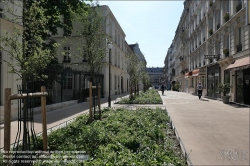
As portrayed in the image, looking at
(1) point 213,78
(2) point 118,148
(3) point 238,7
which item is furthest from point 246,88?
(2) point 118,148

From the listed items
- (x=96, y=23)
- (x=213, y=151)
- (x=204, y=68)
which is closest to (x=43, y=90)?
(x=213, y=151)

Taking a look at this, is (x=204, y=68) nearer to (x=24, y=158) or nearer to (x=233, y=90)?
(x=233, y=90)

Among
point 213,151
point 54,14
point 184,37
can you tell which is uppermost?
point 184,37

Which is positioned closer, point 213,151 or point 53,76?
point 213,151

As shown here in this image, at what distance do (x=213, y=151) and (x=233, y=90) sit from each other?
1442 cm

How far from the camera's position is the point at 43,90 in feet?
13.3

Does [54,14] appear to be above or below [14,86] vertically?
above

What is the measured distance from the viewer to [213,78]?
893 inches

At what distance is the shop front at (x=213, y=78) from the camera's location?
2044cm

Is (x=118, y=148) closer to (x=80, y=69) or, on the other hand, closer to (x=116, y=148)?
(x=116, y=148)

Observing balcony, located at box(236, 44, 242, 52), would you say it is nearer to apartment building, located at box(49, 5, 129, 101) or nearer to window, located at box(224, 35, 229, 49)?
window, located at box(224, 35, 229, 49)

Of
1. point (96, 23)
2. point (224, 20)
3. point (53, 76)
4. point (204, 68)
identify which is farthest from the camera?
point (204, 68)

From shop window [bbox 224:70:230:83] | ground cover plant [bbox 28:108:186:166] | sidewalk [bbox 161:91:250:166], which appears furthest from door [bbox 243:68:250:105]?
ground cover plant [bbox 28:108:186:166]

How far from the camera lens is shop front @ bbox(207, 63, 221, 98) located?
20.4 m
